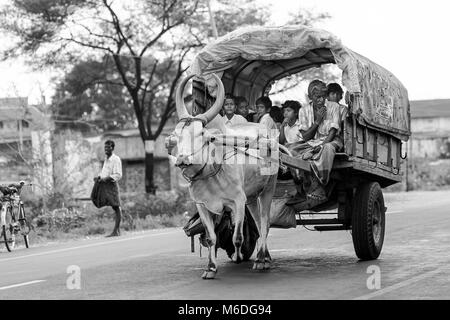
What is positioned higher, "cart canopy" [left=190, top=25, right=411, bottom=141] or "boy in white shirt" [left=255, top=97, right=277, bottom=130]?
"cart canopy" [left=190, top=25, right=411, bottom=141]

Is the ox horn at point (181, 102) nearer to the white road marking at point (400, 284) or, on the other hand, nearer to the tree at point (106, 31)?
the white road marking at point (400, 284)

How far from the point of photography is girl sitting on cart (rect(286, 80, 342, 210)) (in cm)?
1024

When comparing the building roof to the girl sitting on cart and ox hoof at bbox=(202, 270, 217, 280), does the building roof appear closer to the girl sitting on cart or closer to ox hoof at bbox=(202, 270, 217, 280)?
the girl sitting on cart

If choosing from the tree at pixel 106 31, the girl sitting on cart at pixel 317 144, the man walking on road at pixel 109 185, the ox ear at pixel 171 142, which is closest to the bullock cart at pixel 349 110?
the girl sitting on cart at pixel 317 144

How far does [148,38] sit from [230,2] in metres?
3.33

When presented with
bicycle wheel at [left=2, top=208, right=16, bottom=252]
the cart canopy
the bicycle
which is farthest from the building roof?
the cart canopy

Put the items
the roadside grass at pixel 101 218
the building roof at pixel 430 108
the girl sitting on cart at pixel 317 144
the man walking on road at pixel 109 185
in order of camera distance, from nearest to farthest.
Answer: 1. the girl sitting on cart at pixel 317 144
2. the man walking on road at pixel 109 185
3. the roadside grass at pixel 101 218
4. the building roof at pixel 430 108

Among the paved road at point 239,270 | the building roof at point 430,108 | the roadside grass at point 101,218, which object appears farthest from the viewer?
the building roof at point 430,108

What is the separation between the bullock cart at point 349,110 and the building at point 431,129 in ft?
163

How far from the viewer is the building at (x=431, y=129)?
6244 centimetres

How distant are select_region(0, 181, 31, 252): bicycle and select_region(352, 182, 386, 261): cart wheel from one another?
291 inches

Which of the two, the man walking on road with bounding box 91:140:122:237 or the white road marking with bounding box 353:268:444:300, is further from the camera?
the man walking on road with bounding box 91:140:122:237
